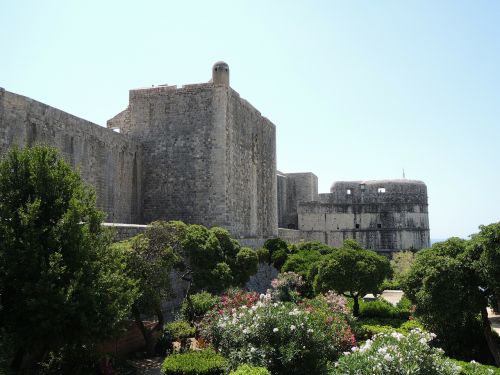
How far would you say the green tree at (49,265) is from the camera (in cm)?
681

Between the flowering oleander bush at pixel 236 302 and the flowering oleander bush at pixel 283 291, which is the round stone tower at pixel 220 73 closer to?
the flowering oleander bush at pixel 283 291

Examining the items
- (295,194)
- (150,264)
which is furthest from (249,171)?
(295,194)

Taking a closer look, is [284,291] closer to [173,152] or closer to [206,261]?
[206,261]

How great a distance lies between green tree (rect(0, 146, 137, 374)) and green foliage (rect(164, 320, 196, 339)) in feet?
11.4

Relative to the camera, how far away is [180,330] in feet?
37.5

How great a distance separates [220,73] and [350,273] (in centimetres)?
988

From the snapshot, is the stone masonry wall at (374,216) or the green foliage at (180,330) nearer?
the green foliage at (180,330)

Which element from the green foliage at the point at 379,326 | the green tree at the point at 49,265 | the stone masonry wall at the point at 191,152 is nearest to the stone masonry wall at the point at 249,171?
the stone masonry wall at the point at 191,152

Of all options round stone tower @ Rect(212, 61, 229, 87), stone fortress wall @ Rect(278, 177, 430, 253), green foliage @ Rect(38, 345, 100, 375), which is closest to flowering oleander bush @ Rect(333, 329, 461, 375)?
green foliage @ Rect(38, 345, 100, 375)

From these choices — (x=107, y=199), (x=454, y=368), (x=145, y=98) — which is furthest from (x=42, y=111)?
(x=454, y=368)

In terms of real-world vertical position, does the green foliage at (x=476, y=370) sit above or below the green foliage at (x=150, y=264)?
below

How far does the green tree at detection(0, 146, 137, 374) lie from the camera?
6812 millimetres

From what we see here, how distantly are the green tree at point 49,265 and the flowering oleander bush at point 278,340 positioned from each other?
80.2 inches

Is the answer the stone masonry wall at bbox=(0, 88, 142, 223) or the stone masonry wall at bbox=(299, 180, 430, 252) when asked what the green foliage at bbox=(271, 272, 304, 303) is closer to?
the stone masonry wall at bbox=(0, 88, 142, 223)
